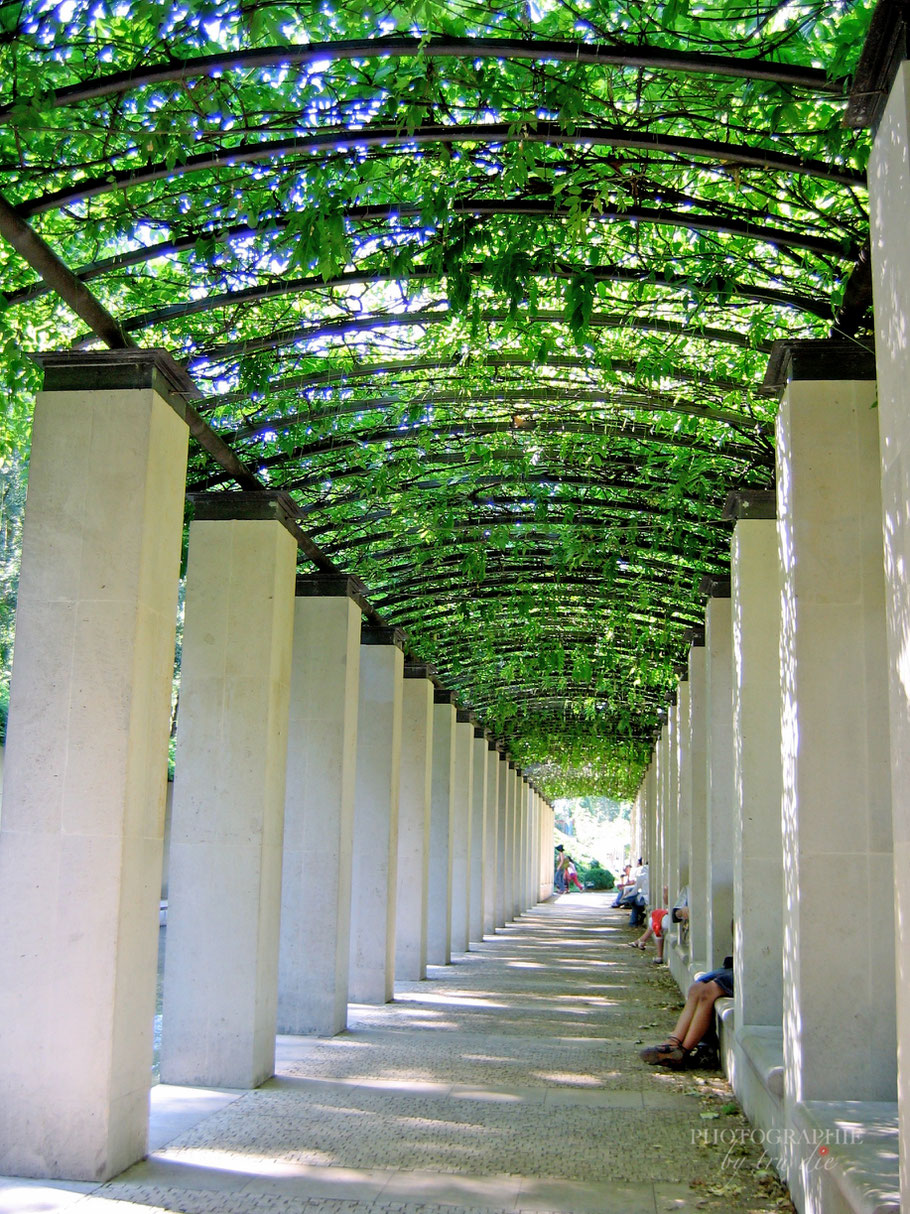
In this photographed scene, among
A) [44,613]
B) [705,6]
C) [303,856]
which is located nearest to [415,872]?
[303,856]

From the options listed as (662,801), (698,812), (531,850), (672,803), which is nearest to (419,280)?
(698,812)

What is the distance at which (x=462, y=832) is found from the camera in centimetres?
2002

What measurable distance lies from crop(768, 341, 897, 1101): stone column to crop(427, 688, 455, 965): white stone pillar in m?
11.4

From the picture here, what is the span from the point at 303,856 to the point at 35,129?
6.84 meters

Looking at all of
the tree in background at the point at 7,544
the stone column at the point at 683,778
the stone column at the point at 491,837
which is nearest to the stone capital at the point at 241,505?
the stone column at the point at 683,778

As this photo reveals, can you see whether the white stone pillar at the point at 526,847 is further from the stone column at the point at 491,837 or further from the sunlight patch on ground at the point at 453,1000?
the sunlight patch on ground at the point at 453,1000

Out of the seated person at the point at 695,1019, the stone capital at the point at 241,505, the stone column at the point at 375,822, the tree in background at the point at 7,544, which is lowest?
the seated person at the point at 695,1019

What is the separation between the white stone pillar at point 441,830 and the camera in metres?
17.0

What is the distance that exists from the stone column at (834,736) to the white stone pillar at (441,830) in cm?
1139

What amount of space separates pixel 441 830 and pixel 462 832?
2986mm

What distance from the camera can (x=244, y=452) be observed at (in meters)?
8.62

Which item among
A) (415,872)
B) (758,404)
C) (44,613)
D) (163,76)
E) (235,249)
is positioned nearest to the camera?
(163,76)

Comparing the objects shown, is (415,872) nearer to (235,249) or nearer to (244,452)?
(244,452)

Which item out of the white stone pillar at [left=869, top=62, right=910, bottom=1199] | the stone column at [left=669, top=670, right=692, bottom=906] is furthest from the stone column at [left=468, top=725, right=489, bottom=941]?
the white stone pillar at [left=869, top=62, right=910, bottom=1199]
